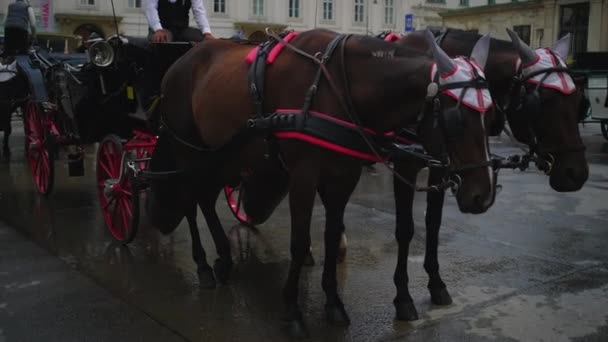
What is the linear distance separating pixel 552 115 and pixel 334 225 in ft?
5.11

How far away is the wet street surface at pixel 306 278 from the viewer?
4035 millimetres

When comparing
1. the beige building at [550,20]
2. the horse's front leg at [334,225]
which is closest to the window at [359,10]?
the beige building at [550,20]

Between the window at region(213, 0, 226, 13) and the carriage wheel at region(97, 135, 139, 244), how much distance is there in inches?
1335

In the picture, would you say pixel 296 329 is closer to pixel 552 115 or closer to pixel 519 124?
pixel 519 124

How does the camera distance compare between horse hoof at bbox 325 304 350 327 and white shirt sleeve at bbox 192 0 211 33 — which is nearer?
horse hoof at bbox 325 304 350 327

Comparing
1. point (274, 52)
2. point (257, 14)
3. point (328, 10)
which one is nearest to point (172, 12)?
point (274, 52)

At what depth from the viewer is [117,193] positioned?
603 centimetres

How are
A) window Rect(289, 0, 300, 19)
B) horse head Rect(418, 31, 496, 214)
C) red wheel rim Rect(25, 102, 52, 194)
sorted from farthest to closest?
window Rect(289, 0, 300, 19)
red wheel rim Rect(25, 102, 52, 194)
horse head Rect(418, 31, 496, 214)

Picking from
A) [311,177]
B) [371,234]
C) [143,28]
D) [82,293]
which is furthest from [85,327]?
[143,28]

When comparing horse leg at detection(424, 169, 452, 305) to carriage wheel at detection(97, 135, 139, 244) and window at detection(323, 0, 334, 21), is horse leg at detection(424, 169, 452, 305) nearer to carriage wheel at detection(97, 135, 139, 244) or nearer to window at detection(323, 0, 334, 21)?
carriage wheel at detection(97, 135, 139, 244)

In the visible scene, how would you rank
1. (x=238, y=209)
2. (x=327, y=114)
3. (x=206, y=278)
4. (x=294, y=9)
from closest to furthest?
1. (x=327, y=114)
2. (x=206, y=278)
3. (x=238, y=209)
4. (x=294, y=9)

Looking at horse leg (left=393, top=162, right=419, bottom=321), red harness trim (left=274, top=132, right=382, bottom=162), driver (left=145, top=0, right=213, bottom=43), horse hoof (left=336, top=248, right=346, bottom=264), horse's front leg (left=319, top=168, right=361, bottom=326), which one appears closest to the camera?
red harness trim (left=274, top=132, right=382, bottom=162)

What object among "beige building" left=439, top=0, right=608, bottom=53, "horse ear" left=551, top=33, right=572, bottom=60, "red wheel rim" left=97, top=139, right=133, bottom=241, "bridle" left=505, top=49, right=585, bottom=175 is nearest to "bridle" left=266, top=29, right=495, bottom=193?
"bridle" left=505, top=49, right=585, bottom=175

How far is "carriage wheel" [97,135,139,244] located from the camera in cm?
571
